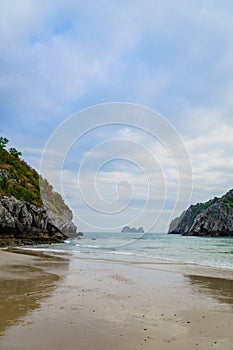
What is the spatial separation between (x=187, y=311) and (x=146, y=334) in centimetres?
276

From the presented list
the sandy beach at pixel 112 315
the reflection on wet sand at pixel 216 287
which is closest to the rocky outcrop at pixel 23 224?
the reflection on wet sand at pixel 216 287

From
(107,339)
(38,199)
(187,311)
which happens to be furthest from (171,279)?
(38,199)

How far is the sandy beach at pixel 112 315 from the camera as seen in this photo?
20.2 feet

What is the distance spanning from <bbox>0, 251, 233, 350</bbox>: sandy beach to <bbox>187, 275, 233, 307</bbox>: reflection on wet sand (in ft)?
0.13

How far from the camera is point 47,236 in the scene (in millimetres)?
56969

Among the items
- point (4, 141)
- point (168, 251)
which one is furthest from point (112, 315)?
point (4, 141)

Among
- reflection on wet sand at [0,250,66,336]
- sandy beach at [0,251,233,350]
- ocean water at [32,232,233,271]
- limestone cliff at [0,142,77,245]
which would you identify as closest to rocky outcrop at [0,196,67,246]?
limestone cliff at [0,142,77,245]

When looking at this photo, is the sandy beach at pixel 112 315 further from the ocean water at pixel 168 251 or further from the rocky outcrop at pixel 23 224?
the rocky outcrop at pixel 23 224

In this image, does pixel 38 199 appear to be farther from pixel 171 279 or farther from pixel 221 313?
pixel 221 313

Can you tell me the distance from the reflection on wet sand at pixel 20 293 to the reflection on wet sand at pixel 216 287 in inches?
251

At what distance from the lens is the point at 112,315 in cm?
814

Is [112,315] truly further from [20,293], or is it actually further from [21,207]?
[21,207]

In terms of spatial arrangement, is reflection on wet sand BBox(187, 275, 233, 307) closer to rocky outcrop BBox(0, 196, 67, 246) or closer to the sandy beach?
the sandy beach

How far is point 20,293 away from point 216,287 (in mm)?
8561
